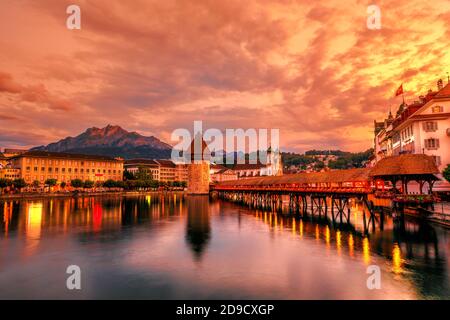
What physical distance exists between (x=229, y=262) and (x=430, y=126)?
41.3 m

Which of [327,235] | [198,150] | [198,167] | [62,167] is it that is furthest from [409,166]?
[62,167]

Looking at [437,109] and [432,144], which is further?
[437,109]

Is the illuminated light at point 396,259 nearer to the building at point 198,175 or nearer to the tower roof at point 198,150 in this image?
the building at point 198,175

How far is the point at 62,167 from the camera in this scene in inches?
5364

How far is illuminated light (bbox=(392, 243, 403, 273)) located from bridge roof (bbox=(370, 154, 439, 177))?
35.3 feet

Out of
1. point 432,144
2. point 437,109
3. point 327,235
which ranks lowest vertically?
point 327,235

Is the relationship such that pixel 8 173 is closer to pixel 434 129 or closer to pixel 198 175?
pixel 198 175

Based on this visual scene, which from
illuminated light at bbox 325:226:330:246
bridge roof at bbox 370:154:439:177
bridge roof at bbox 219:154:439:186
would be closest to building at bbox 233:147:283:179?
bridge roof at bbox 219:154:439:186

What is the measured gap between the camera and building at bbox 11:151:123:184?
126375 millimetres

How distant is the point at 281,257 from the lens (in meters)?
24.2

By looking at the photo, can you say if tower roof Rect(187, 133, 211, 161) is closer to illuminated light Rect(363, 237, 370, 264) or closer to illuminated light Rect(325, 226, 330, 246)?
illuminated light Rect(325, 226, 330, 246)

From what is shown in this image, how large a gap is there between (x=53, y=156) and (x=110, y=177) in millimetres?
30223

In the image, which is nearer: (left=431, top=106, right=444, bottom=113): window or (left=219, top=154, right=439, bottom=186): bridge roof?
(left=219, top=154, right=439, bottom=186): bridge roof

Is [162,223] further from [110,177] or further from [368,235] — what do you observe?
[110,177]
